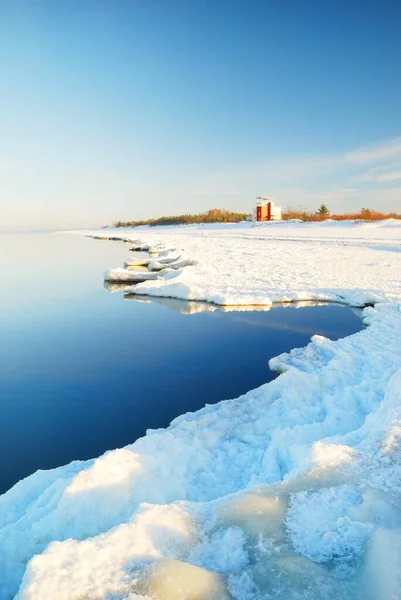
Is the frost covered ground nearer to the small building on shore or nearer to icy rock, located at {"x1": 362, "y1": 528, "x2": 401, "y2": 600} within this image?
icy rock, located at {"x1": 362, "y1": 528, "x2": 401, "y2": 600}

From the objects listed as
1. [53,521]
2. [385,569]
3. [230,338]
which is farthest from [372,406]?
[230,338]

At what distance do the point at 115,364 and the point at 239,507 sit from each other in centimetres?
500

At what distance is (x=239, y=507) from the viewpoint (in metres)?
2.54

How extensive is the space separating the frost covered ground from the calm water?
0.90 m

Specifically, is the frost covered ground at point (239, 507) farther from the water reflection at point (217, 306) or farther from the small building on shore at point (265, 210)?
Result: the small building on shore at point (265, 210)

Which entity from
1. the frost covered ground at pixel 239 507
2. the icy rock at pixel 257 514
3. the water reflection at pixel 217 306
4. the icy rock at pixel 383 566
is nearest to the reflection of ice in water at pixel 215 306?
the water reflection at pixel 217 306

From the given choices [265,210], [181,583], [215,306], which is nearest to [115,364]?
[215,306]

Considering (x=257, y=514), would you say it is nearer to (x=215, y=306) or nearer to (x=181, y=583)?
(x=181, y=583)

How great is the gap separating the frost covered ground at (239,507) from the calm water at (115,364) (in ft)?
2.95

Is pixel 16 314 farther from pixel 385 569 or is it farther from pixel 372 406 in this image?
pixel 385 569

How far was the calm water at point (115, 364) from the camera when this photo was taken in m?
4.95

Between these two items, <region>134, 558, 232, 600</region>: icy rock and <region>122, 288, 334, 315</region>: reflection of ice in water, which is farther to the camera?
<region>122, 288, 334, 315</region>: reflection of ice in water

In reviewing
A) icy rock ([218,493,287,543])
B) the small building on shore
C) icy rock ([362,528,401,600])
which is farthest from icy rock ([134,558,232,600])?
the small building on shore

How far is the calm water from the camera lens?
16.3 feet
